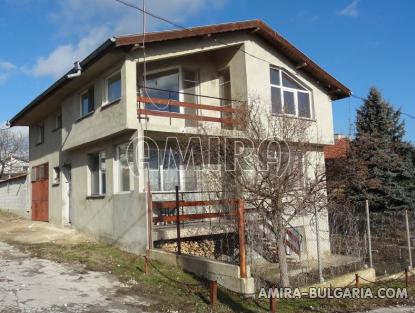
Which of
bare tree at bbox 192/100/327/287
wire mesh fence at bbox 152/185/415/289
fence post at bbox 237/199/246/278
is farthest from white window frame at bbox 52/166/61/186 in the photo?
fence post at bbox 237/199/246/278

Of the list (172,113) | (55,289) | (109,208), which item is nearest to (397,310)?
(55,289)

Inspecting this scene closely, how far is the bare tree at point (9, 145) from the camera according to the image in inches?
2163

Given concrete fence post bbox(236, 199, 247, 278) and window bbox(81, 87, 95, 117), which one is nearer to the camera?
concrete fence post bbox(236, 199, 247, 278)

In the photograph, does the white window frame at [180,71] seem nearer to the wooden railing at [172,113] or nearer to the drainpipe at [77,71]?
the wooden railing at [172,113]

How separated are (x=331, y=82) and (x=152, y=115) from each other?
8.46 metres

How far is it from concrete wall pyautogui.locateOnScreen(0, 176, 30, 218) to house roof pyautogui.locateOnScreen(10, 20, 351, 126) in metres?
5.13

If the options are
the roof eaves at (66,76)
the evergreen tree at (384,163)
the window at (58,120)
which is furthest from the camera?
the evergreen tree at (384,163)

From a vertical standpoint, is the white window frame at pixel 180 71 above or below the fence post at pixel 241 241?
above

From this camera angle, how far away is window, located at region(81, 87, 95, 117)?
→ 1627 centimetres

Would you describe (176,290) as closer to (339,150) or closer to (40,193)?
(40,193)

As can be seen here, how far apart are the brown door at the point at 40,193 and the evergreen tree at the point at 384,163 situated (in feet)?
46.5

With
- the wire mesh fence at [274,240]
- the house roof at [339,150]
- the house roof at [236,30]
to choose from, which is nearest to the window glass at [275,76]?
the house roof at [236,30]

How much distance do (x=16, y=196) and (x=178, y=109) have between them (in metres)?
15.0

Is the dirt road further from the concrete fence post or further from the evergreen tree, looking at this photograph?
the evergreen tree
